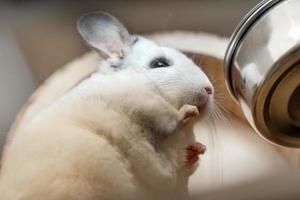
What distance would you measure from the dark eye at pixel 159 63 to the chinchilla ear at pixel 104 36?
0.10 ft

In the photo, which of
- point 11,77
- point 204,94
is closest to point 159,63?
point 204,94

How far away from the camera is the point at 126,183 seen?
52 cm

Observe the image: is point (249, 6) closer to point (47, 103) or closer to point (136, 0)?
point (136, 0)

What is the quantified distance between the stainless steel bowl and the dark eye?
10 centimetres

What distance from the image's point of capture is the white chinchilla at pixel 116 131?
51 centimetres

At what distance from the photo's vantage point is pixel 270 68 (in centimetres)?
43

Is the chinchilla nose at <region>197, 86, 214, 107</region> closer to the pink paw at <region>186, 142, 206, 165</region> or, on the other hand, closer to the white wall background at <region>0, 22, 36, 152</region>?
the pink paw at <region>186, 142, 206, 165</region>

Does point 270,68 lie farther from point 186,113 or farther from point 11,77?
point 11,77

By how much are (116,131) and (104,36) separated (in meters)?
0.11

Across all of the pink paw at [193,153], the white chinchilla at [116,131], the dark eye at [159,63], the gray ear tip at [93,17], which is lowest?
the pink paw at [193,153]

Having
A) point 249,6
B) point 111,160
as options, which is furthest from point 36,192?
point 249,6

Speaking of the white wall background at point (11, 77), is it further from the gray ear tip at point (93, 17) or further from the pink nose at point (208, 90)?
the pink nose at point (208, 90)

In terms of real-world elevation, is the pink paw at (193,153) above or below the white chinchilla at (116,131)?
below

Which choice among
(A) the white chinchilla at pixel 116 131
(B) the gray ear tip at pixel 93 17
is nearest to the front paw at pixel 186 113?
(A) the white chinchilla at pixel 116 131
